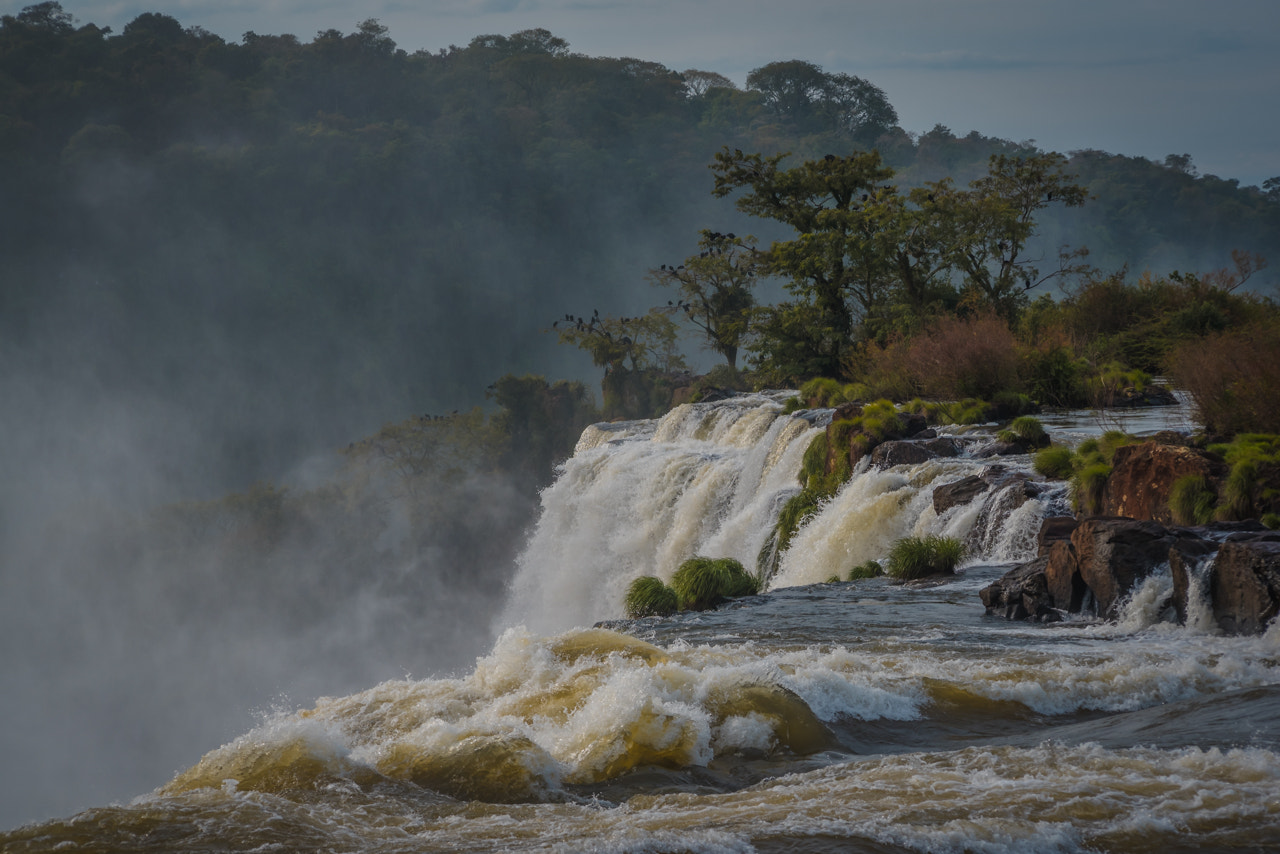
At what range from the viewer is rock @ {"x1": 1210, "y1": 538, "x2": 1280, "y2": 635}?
6.96 m

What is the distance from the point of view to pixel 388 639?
50344 mm

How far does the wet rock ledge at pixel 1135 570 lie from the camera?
23.3 ft

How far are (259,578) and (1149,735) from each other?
187ft

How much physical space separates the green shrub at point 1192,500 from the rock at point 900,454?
4.91m

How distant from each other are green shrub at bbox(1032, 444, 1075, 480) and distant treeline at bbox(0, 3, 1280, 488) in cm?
7453

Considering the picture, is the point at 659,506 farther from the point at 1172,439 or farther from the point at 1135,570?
the point at 1135,570

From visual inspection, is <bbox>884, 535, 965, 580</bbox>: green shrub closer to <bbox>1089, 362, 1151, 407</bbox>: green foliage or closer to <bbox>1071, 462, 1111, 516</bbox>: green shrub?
<bbox>1071, 462, 1111, 516</bbox>: green shrub

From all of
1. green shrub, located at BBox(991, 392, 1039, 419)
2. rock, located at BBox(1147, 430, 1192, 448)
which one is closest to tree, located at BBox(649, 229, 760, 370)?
green shrub, located at BBox(991, 392, 1039, 419)

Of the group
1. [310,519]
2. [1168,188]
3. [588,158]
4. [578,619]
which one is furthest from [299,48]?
[578,619]

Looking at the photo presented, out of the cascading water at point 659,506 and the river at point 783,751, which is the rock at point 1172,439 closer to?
the river at point 783,751

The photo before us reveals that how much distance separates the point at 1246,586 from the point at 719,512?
41.2 ft

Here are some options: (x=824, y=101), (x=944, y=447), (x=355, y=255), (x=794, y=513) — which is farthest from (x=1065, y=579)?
(x=824, y=101)

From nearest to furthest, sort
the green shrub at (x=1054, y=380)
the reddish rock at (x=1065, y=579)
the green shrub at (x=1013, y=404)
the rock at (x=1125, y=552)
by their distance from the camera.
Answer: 1. the rock at (x=1125, y=552)
2. the reddish rock at (x=1065, y=579)
3. the green shrub at (x=1013, y=404)
4. the green shrub at (x=1054, y=380)

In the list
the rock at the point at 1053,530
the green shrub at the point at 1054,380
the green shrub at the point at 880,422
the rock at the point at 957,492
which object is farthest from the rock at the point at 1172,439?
the green shrub at the point at 1054,380
